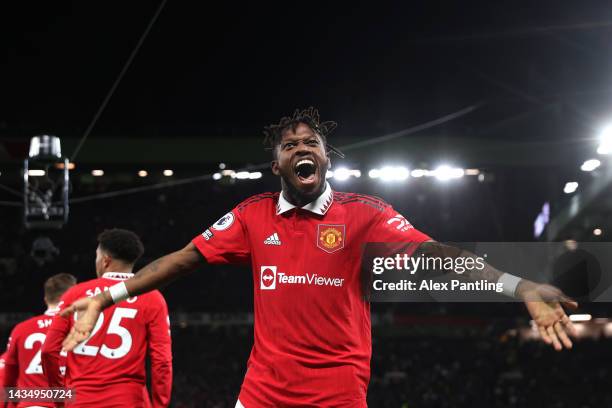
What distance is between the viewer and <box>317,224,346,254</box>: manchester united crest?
3195 millimetres

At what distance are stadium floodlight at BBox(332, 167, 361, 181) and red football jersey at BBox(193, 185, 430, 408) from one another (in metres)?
17.0

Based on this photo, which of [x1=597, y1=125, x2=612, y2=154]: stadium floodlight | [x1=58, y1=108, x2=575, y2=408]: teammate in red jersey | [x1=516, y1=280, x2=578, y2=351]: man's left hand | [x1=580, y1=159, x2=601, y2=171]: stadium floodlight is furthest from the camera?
[x1=580, y1=159, x2=601, y2=171]: stadium floodlight

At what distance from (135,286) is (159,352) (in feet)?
6.49

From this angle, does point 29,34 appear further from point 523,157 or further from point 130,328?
point 523,157

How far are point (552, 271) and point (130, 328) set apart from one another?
422 inches

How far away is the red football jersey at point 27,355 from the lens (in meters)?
5.91

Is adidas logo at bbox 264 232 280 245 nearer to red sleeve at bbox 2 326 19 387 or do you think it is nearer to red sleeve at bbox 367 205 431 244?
red sleeve at bbox 367 205 431 244

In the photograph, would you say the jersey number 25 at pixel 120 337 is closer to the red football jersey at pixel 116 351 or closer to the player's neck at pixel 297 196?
the red football jersey at pixel 116 351

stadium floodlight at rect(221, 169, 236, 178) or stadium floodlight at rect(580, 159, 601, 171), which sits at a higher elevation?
stadium floodlight at rect(221, 169, 236, 178)

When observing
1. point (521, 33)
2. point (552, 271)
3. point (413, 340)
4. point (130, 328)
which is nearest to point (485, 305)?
point (413, 340)

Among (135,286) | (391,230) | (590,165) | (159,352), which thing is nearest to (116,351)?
(159,352)

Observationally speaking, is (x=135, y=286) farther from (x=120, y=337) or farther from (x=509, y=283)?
(x=120, y=337)

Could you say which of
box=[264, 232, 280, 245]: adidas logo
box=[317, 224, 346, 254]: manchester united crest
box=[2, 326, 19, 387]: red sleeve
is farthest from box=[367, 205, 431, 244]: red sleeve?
box=[2, 326, 19, 387]: red sleeve

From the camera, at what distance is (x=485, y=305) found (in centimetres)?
2566
